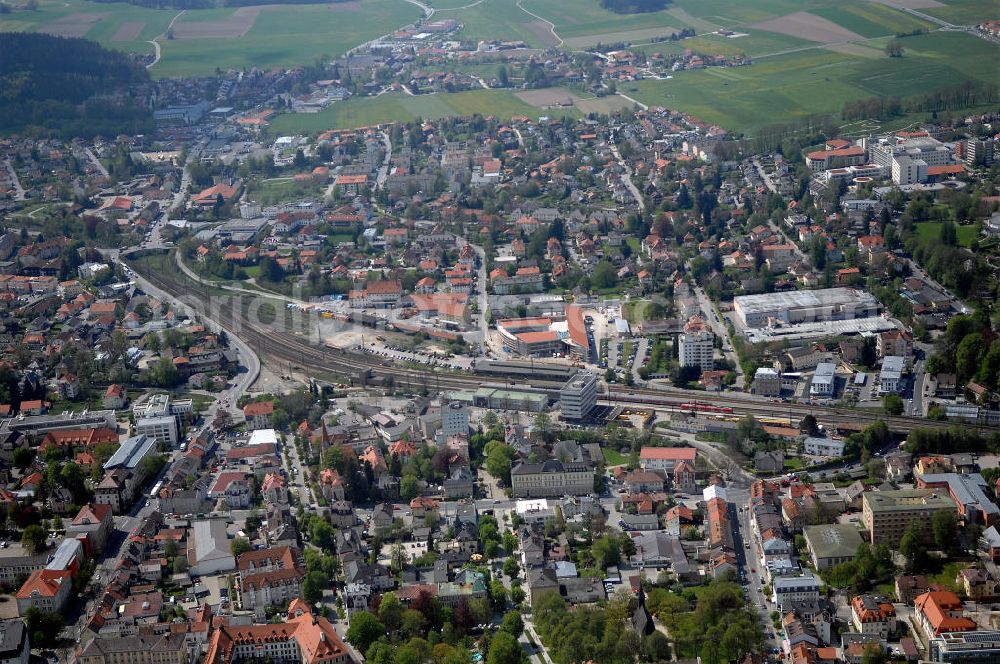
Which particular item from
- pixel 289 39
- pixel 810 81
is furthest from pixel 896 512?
pixel 289 39

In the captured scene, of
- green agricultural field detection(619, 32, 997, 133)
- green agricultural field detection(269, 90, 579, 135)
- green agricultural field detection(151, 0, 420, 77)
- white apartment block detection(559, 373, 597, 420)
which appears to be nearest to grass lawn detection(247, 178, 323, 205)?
green agricultural field detection(269, 90, 579, 135)

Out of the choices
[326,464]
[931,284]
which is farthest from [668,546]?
[931,284]

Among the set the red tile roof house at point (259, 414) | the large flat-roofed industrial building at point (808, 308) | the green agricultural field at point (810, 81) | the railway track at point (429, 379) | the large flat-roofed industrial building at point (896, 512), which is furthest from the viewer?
the green agricultural field at point (810, 81)

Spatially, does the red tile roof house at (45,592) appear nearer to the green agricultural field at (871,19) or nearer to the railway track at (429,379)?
the railway track at (429,379)

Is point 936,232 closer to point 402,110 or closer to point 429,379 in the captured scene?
point 429,379

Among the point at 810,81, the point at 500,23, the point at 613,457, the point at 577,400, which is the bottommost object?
the point at 500,23

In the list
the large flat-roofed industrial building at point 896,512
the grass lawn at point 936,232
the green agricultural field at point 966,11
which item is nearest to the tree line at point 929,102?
the green agricultural field at point 966,11

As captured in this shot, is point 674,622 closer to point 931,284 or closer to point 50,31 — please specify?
point 931,284
